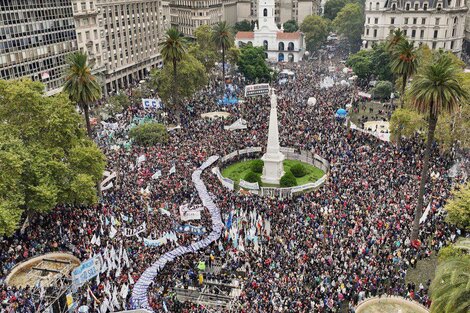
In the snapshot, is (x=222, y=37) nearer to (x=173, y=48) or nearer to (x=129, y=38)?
(x=173, y=48)

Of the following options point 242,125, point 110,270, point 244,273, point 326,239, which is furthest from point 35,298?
point 242,125

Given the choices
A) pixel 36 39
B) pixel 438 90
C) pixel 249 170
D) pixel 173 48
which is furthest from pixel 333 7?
pixel 438 90

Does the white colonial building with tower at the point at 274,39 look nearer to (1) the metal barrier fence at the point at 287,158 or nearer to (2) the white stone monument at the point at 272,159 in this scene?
(1) the metal barrier fence at the point at 287,158

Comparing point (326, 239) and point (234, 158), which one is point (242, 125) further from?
point (326, 239)

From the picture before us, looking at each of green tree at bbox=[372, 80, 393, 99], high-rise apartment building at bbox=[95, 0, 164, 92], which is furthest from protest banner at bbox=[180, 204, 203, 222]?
high-rise apartment building at bbox=[95, 0, 164, 92]

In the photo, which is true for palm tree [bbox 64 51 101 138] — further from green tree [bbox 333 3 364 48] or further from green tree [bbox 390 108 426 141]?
green tree [bbox 333 3 364 48]
